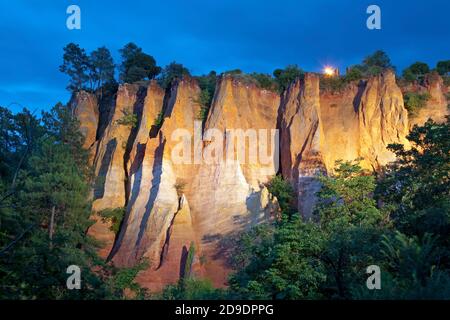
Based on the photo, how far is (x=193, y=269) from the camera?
22438mm

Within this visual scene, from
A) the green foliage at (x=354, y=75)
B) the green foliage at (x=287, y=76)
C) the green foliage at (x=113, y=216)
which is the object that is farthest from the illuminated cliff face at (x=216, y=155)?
the green foliage at (x=287, y=76)

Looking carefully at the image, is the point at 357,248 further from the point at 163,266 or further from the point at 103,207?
the point at 103,207

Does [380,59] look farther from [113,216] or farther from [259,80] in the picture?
[113,216]

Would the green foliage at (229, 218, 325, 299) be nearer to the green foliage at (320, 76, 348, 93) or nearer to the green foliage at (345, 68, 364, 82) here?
the green foliage at (320, 76, 348, 93)

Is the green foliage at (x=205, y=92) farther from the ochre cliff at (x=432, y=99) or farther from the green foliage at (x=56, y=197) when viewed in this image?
the ochre cliff at (x=432, y=99)

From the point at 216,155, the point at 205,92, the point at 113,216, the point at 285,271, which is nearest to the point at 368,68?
the point at 205,92

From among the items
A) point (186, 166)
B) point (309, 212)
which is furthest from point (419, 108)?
point (186, 166)

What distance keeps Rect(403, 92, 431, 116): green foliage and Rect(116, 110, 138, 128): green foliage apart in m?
17.3

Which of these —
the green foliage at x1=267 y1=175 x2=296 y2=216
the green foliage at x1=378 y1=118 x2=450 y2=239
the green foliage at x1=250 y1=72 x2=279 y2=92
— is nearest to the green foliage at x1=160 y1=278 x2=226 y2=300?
the green foliage at x1=378 y1=118 x2=450 y2=239

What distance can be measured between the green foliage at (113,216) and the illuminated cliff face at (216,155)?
391mm

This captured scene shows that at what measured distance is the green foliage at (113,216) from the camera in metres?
26.6

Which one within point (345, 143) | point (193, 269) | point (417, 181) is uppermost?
point (345, 143)

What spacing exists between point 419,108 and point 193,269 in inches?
688

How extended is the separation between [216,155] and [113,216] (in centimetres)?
667
